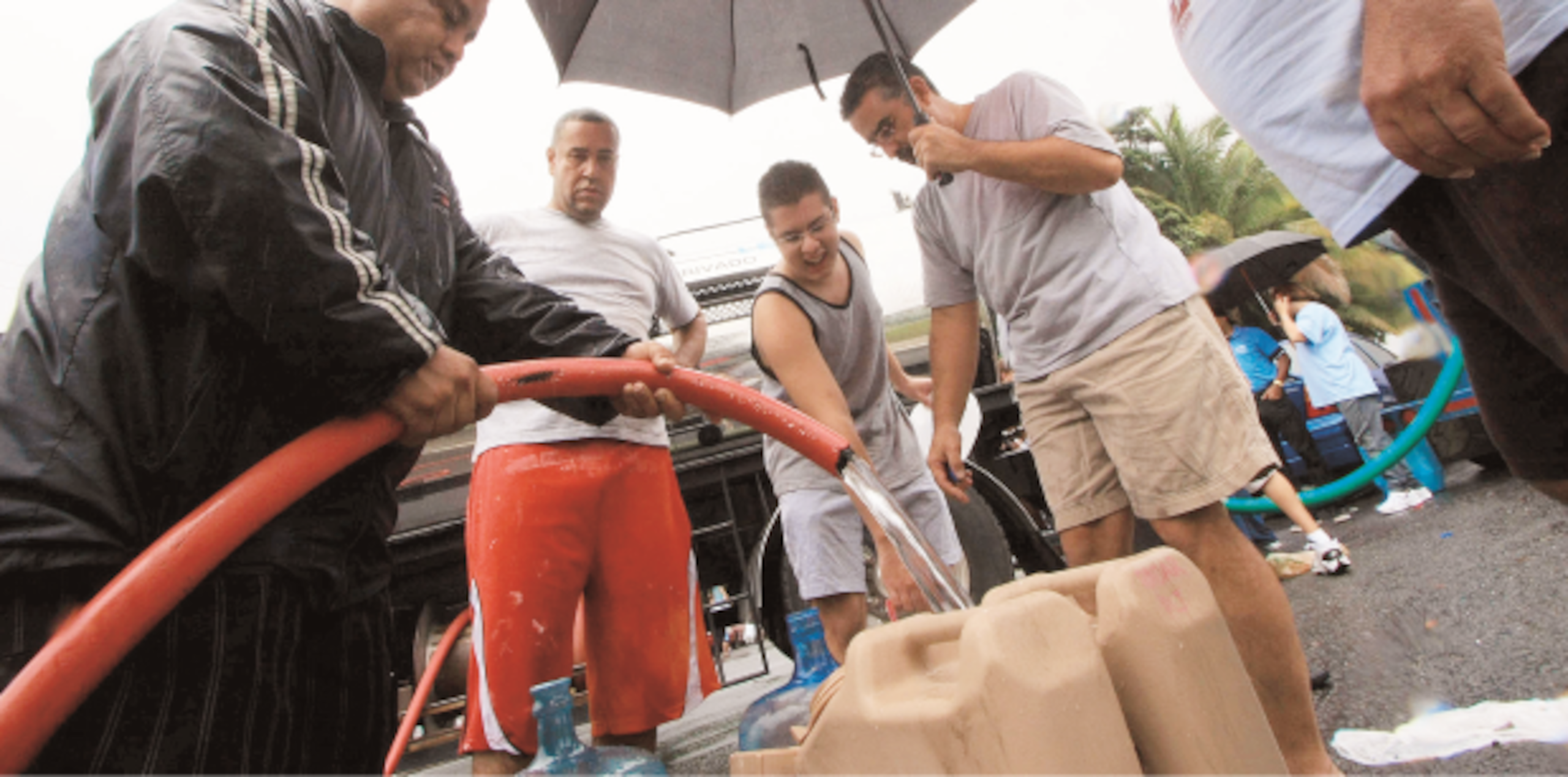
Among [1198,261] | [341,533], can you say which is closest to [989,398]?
[341,533]

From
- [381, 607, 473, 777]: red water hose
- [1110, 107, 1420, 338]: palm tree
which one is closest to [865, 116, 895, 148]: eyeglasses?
[381, 607, 473, 777]: red water hose

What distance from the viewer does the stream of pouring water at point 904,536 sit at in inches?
66.4

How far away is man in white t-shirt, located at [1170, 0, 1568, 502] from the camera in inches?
35.7

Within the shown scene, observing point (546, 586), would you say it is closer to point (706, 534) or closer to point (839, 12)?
point (706, 534)

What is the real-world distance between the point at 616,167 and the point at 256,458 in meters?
2.25

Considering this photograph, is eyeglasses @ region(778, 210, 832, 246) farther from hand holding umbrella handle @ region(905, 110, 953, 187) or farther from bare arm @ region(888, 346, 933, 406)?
bare arm @ region(888, 346, 933, 406)

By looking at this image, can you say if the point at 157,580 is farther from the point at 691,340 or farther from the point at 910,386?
the point at 910,386

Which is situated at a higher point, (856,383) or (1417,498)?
(856,383)

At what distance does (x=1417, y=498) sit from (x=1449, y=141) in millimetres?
6347

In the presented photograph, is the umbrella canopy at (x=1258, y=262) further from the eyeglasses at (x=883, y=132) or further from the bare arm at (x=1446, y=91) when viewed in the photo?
the bare arm at (x=1446, y=91)

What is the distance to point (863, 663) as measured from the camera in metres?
0.76

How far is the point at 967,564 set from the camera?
3.68m

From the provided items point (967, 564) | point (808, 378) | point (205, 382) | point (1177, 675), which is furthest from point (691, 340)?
point (1177, 675)

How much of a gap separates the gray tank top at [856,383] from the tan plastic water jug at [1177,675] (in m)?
1.89
